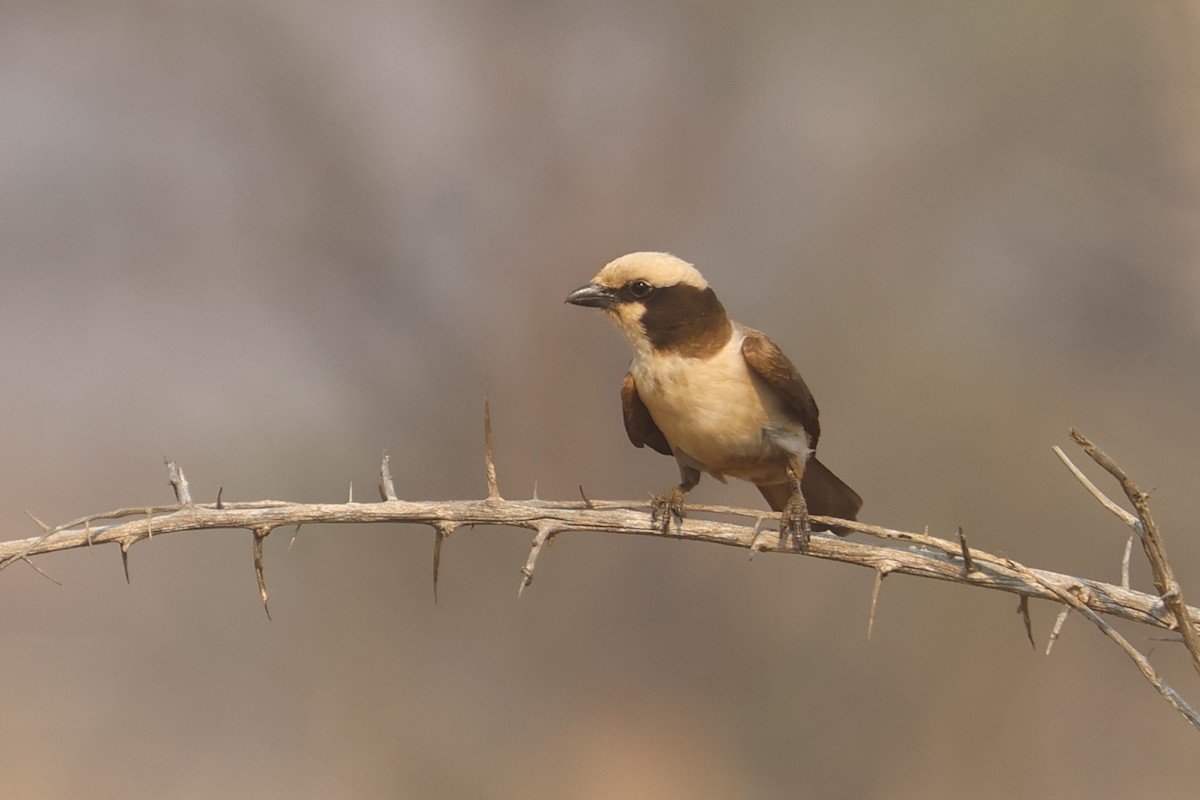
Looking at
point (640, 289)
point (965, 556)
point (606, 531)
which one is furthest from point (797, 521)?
point (640, 289)

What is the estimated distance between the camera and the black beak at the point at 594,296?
10.9 ft

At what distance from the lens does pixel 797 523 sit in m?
2.86

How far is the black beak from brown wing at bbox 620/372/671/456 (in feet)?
0.83

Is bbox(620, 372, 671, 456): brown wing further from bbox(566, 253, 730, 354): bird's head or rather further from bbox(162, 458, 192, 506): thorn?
bbox(162, 458, 192, 506): thorn

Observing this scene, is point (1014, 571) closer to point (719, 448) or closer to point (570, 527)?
point (570, 527)

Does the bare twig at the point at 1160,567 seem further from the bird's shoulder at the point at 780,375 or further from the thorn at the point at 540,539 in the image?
the bird's shoulder at the point at 780,375

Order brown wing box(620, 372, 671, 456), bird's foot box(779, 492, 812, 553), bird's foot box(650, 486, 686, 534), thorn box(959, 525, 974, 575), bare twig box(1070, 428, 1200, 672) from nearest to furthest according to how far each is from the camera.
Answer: bare twig box(1070, 428, 1200, 672), thorn box(959, 525, 974, 575), bird's foot box(779, 492, 812, 553), bird's foot box(650, 486, 686, 534), brown wing box(620, 372, 671, 456)

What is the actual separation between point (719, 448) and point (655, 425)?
39cm

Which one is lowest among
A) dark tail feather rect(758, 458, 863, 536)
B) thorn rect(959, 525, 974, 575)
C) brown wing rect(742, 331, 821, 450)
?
dark tail feather rect(758, 458, 863, 536)

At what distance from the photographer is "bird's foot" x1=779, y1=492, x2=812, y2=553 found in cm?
270

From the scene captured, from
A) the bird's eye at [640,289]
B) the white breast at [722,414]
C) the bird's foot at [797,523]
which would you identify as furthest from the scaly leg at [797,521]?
the bird's eye at [640,289]

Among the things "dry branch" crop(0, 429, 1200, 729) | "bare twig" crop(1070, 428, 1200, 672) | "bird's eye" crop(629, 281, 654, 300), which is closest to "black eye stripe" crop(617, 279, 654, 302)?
"bird's eye" crop(629, 281, 654, 300)

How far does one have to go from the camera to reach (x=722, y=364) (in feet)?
10.9

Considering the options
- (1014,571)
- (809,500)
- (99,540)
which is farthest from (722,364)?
(99,540)
